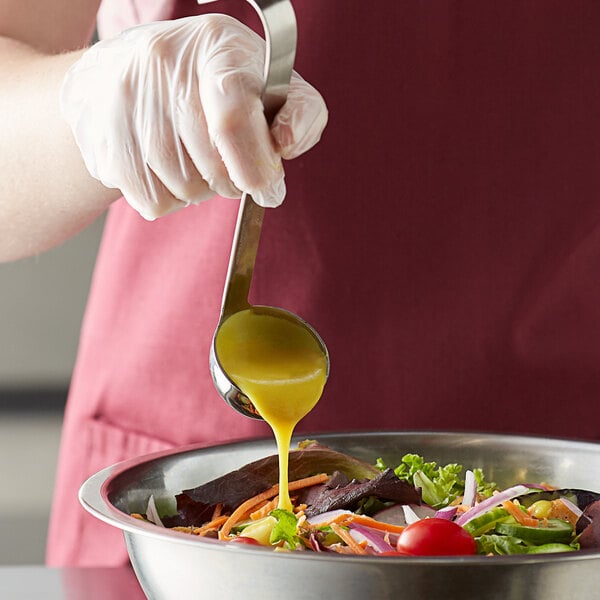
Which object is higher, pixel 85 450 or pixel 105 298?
pixel 105 298

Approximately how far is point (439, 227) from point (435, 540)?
0.63 metres

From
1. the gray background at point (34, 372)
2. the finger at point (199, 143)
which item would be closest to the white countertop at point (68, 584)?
the finger at point (199, 143)

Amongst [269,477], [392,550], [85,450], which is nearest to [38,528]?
[85,450]

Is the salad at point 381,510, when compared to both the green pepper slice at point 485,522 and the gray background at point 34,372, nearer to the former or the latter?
the green pepper slice at point 485,522

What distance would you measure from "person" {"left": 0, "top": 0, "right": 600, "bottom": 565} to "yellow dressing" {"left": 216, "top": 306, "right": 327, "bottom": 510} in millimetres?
334

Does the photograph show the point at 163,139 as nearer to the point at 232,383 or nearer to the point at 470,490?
the point at 232,383

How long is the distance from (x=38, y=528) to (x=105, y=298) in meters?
1.99

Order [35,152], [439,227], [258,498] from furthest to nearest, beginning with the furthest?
1. [439,227]
2. [35,152]
3. [258,498]

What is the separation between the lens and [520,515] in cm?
100

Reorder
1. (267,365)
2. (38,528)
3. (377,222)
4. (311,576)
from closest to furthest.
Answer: (311,576)
(267,365)
(377,222)
(38,528)

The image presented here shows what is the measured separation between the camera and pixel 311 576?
72cm

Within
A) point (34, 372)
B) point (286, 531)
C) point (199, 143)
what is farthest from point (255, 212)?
point (34, 372)

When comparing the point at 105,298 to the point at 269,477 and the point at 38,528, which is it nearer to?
the point at 269,477

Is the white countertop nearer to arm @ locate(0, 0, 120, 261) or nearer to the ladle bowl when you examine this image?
the ladle bowl
